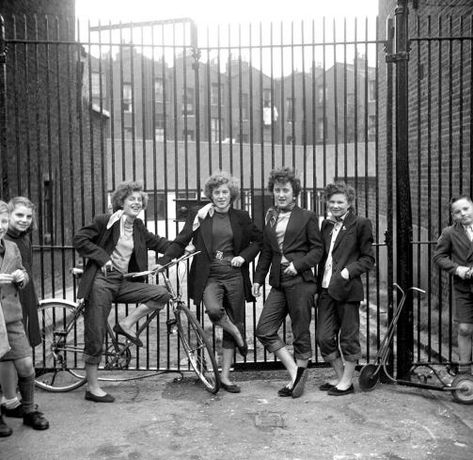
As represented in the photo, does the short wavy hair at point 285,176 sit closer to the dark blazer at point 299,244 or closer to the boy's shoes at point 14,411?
the dark blazer at point 299,244

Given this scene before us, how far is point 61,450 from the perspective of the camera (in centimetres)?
451

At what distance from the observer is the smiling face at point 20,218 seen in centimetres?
506

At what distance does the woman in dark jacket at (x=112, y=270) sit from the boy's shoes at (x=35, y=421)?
2.37ft

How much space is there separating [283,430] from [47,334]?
107 inches

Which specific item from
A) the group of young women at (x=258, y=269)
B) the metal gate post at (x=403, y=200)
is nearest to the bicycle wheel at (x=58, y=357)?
the group of young women at (x=258, y=269)

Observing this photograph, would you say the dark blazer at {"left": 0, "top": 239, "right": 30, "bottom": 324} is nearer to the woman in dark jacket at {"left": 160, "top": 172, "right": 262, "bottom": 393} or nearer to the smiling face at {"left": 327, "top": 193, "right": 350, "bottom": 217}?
the woman in dark jacket at {"left": 160, "top": 172, "right": 262, "bottom": 393}

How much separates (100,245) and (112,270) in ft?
0.79

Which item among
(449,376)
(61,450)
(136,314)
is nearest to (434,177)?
(449,376)

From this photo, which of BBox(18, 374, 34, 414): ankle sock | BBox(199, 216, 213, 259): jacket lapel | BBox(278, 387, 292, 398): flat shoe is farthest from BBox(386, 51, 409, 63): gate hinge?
BBox(18, 374, 34, 414): ankle sock

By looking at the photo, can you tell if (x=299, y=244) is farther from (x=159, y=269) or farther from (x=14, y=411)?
(x=14, y=411)

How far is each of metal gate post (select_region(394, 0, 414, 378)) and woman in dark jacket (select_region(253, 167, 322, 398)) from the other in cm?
88

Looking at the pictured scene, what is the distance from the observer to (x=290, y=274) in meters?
5.61

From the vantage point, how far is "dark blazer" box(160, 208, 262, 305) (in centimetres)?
582

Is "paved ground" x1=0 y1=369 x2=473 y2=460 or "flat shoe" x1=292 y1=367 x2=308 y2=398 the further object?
"flat shoe" x1=292 y1=367 x2=308 y2=398
